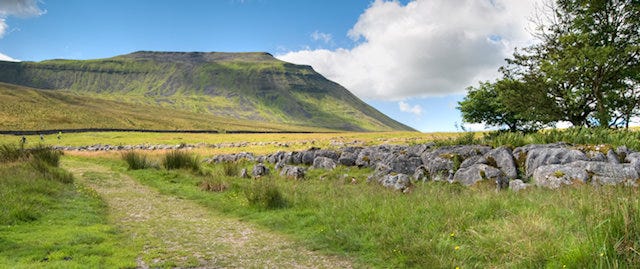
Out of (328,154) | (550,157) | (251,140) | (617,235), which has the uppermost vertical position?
(550,157)

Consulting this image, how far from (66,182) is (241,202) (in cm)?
1043

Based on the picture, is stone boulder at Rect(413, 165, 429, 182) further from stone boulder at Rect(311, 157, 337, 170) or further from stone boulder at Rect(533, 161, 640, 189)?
stone boulder at Rect(311, 157, 337, 170)

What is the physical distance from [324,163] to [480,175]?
1075 centimetres

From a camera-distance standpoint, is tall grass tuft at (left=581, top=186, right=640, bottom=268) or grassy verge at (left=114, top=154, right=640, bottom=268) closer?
tall grass tuft at (left=581, top=186, right=640, bottom=268)

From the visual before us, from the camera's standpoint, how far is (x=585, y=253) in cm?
516

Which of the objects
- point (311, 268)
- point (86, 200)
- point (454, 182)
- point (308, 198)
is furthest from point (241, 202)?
point (454, 182)

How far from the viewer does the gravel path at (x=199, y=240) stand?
7.54 meters

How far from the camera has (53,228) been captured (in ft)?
32.9

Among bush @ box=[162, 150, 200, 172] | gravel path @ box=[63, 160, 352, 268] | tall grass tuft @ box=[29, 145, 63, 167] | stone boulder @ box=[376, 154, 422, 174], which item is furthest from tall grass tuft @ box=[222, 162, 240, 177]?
tall grass tuft @ box=[29, 145, 63, 167]

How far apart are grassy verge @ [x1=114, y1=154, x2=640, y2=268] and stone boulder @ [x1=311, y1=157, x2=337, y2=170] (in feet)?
33.3

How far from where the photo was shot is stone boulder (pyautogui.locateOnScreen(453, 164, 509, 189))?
14.1 metres

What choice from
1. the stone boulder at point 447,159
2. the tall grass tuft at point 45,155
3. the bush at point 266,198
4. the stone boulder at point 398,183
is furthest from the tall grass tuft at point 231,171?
the stone boulder at point 447,159

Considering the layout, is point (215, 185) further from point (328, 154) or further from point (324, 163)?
point (328, 154)

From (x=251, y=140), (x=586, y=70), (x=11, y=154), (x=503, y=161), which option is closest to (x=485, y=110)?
(x=586, y=70)
